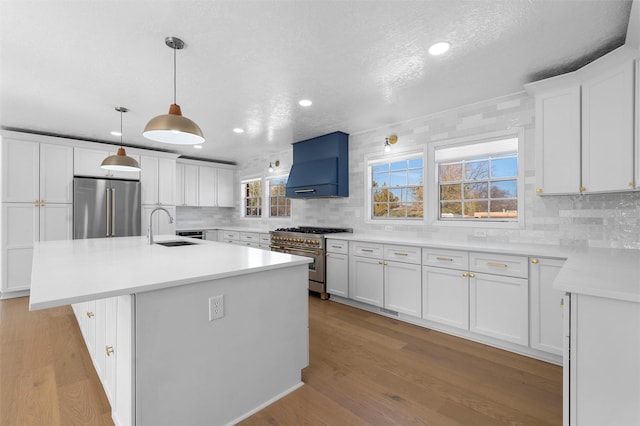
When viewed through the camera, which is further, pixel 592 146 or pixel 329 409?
pixel 592 146

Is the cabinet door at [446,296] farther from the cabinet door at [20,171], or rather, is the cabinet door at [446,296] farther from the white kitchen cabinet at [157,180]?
the cabinet door at [20,171]

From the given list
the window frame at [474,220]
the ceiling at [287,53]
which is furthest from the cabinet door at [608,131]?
the window frame at [474,220]

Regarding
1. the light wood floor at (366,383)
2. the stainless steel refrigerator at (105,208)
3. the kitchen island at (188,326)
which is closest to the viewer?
the kitchen island at (188,326)

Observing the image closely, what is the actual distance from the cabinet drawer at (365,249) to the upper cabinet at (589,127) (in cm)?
177

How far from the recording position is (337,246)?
13.6ft

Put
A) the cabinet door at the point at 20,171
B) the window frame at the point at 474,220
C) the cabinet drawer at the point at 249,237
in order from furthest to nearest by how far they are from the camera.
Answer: the cabinet drawer at the point at 249,237 → the cabinet door at the point at 20,171 → the window frame at the point at 474,220

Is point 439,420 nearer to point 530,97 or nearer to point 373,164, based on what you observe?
point 530,97

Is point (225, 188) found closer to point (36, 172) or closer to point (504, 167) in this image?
point (36, 172)

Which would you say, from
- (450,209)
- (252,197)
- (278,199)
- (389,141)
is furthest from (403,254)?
(252,197)

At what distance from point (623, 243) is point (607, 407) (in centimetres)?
196

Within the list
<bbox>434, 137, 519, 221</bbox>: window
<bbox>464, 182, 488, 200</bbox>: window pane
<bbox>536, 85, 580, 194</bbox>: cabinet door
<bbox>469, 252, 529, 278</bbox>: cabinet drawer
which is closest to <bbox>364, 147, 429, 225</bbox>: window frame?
<bbox>434, 137, 519, 221</bbox>: window

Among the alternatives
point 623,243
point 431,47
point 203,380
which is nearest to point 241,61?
point 431,47

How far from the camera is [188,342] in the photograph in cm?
159

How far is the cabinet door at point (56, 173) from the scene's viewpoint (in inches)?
180
